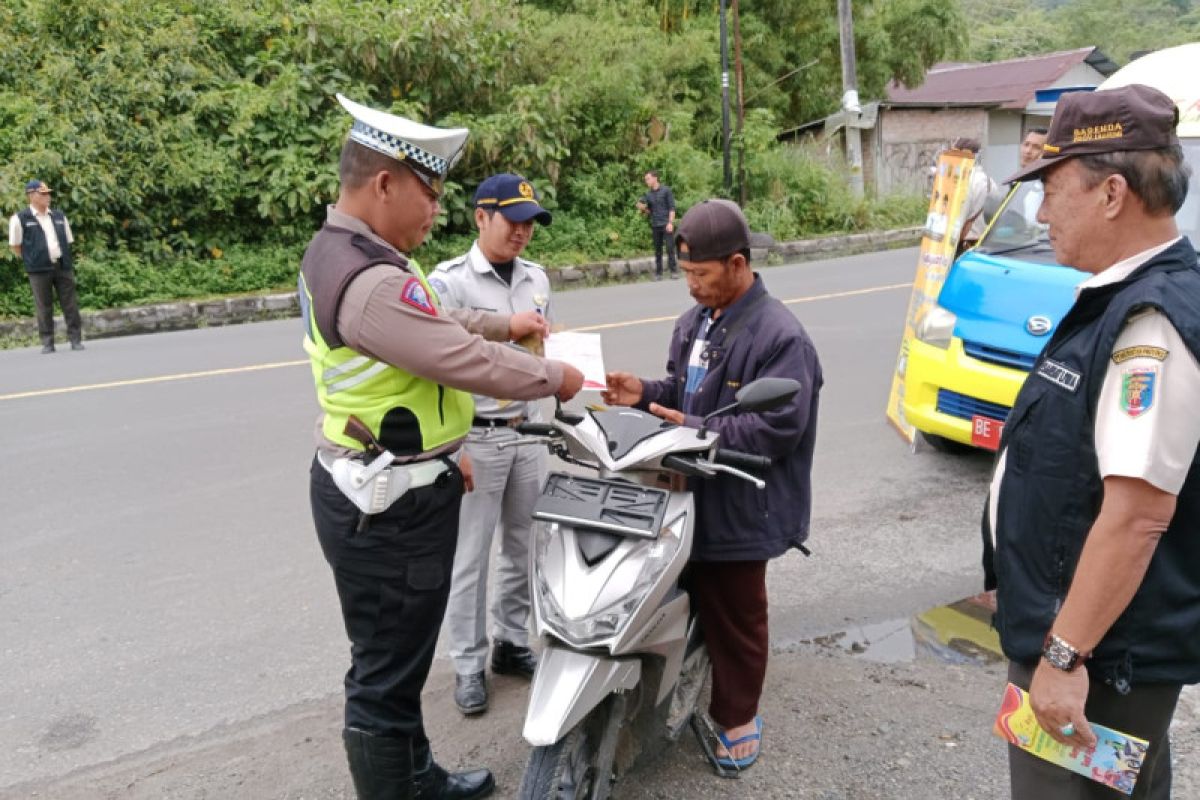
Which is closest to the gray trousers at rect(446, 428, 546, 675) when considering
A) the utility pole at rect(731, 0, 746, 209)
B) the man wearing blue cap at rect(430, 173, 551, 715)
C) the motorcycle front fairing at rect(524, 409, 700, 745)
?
the man wearing blue cap at rect(430, 173, 551, 715)

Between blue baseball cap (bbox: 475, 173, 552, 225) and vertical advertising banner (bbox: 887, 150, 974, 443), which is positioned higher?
blue baseball cap (bbox: 475, 173, 552, 225)

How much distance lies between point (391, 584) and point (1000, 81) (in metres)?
35.7

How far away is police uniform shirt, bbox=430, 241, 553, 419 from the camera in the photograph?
354cm

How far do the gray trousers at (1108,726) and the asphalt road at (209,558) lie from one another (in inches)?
63.9

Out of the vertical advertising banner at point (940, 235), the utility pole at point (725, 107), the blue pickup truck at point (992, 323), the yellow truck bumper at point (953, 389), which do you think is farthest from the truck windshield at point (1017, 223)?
the utility pole at point (725, 107)

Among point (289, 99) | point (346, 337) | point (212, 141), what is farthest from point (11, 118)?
point (346, 337)

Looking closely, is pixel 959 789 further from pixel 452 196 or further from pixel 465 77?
pixel 465 77

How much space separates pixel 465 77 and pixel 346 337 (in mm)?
15564

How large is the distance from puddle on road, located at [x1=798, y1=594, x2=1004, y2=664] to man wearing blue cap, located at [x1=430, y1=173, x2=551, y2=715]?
46.9 inches

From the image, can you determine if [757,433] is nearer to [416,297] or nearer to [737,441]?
[737,441]

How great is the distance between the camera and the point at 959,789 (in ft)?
9.56

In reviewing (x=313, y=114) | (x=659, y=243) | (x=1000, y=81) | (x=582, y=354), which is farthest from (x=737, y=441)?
(x=1000, y=81)

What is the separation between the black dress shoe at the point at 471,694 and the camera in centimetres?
343

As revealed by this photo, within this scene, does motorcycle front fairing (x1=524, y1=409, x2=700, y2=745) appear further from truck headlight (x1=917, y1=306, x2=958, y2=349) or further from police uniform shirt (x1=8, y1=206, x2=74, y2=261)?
police uniform shirt (x1=8, y1=206, x2=74, y2=261)
